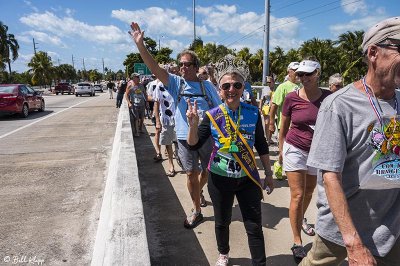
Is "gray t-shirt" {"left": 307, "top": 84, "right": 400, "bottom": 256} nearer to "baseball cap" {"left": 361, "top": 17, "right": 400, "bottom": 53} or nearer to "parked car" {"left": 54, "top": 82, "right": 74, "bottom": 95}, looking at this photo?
"baseball cap" {"left": 361, "top": 17, "right": 400, "bottom": 53}

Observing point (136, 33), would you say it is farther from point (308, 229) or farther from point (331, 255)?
point (308, 229)

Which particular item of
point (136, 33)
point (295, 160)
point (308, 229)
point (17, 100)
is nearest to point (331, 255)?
point (295, 160)

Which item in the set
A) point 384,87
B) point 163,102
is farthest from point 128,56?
point 384,87

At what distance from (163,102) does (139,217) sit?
126 inches

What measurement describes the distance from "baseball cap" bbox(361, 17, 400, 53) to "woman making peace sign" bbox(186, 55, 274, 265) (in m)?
1.26

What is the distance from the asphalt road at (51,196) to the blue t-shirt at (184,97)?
5.03ft

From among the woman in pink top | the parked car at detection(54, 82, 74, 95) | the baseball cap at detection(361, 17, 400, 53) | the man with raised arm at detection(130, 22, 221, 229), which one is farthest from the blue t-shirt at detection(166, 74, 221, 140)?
the parked car at detection(54, 82, 74, 95)

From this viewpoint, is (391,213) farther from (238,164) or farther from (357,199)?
(238,164)

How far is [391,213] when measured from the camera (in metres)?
1.72

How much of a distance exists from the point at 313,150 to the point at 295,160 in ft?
5.32

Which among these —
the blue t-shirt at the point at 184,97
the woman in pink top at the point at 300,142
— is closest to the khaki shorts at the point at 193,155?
the blue t-shirt at the point at 184,97

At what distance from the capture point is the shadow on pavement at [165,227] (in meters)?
3.23

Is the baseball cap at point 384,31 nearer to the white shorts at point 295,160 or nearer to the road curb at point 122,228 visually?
the white shorts at point 295,160

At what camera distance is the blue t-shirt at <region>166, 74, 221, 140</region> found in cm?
375
